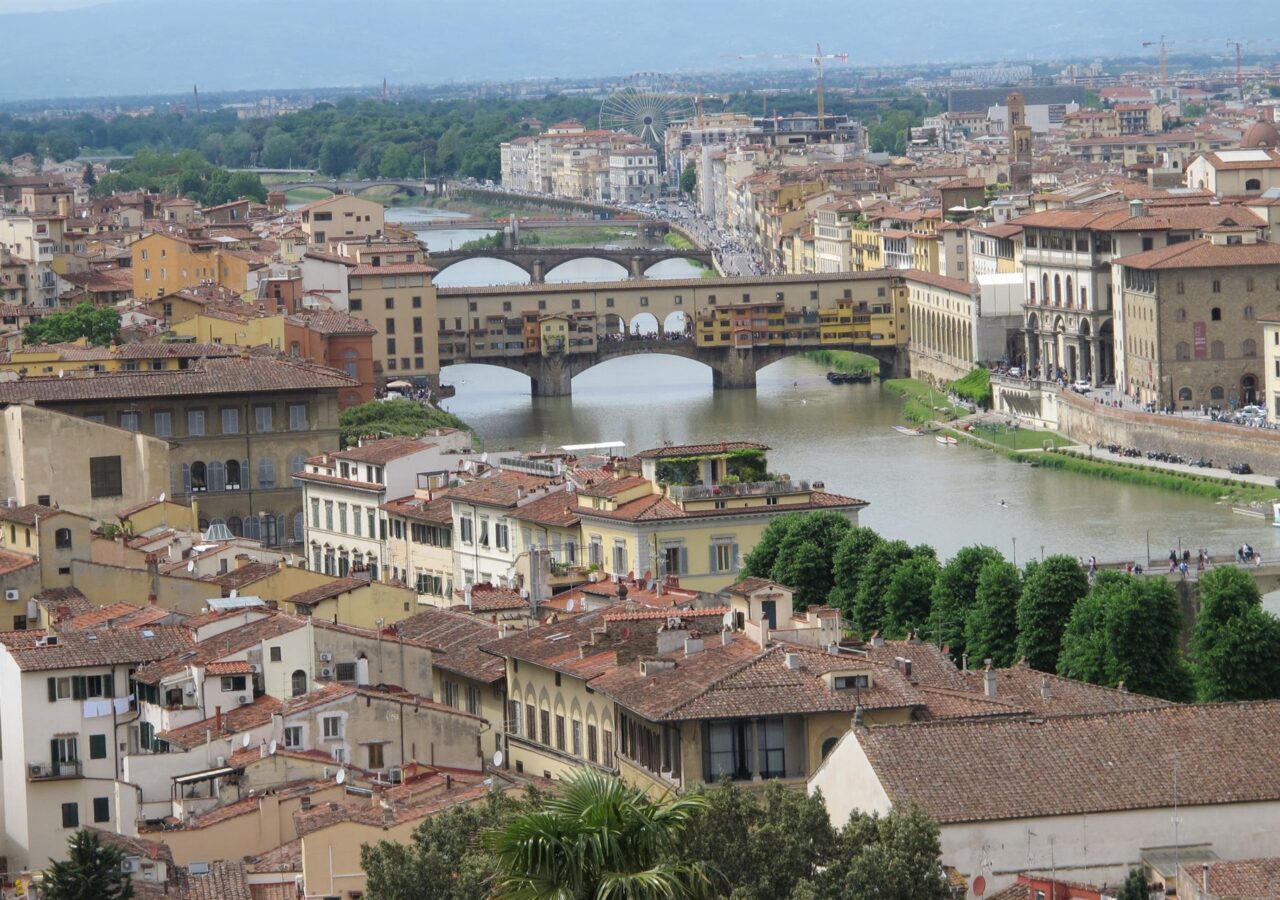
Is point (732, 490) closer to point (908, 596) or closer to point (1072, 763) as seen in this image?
point (908, 596)

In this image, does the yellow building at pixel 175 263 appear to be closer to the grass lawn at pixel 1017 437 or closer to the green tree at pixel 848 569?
the grass lawn at pixel 1017 437

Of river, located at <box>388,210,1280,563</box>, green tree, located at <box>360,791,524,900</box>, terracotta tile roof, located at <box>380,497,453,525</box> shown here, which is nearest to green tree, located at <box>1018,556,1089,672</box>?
terracotta tile roof, located at <box>380,497,453,525</box>

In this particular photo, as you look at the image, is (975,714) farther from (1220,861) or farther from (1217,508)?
(1217,508)

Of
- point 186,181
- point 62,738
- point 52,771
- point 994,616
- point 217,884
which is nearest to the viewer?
point 217,884

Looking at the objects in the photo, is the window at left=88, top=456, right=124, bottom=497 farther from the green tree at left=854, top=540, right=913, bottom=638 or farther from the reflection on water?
the reflection on water

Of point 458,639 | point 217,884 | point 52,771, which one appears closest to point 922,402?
point 458,639

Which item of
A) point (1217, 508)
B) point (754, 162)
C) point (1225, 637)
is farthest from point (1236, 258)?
point (754, 162)

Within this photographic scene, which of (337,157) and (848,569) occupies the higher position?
(337,157)
